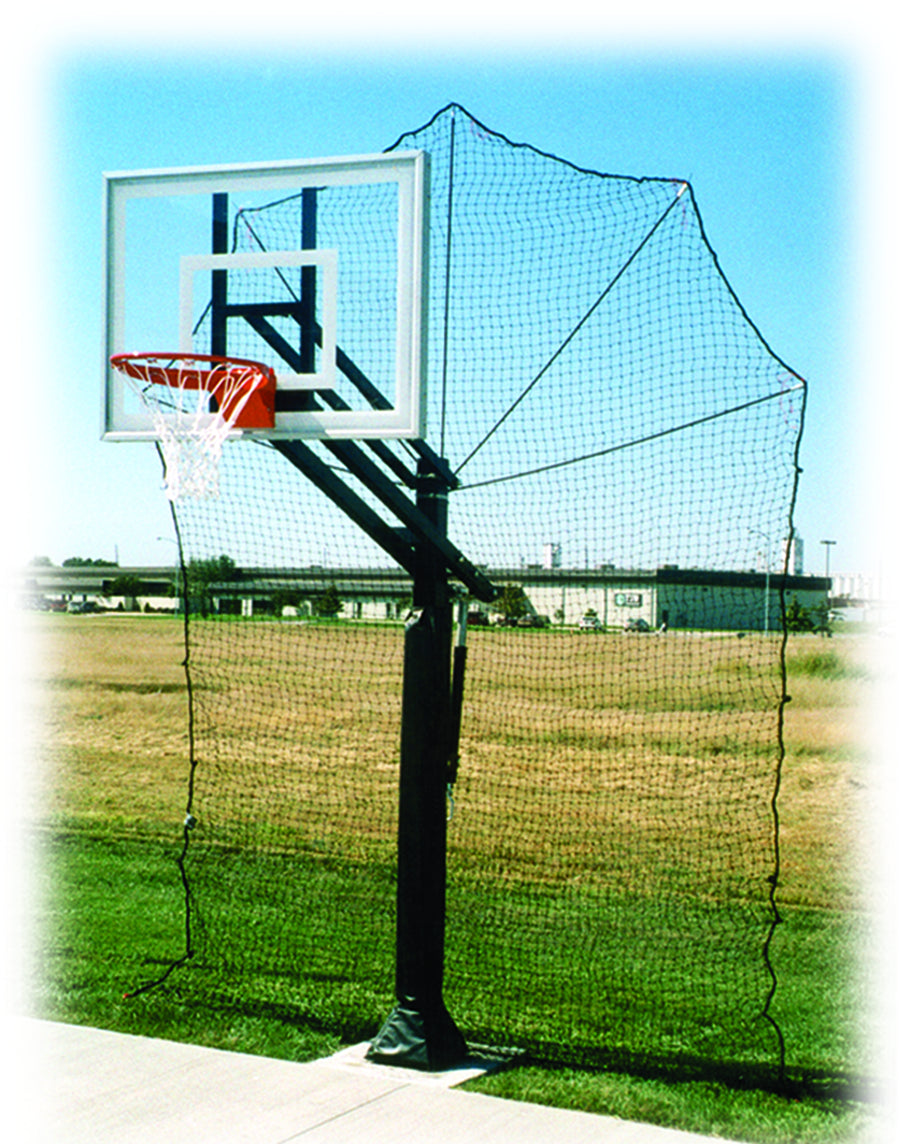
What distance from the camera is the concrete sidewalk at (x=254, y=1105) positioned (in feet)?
14.6

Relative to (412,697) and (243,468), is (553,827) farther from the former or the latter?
(412,697)

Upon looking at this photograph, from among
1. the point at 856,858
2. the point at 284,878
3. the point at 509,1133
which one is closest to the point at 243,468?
the point at 284,878

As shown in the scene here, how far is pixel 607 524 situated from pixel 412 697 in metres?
2.21

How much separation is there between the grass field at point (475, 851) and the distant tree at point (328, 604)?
443 millimetres

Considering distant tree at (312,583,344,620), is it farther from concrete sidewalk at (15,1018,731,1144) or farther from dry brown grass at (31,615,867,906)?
concrete sidewalk at (15,1018,731,1144)

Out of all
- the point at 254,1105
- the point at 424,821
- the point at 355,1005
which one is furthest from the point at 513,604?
the point at 254,1105

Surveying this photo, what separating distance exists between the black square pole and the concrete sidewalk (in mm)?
197

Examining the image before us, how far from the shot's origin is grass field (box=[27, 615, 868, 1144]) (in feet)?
17.2

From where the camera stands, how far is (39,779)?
1530 cm

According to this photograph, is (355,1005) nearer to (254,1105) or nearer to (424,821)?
(424,821)

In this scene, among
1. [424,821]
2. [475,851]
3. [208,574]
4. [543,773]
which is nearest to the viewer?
[424,821]

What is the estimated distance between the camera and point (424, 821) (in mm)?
5480

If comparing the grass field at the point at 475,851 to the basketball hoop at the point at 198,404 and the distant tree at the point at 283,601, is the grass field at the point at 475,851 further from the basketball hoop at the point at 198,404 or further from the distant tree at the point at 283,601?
the basketball hoop at the point at 198,404

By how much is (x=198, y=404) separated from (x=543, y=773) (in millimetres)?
11759
